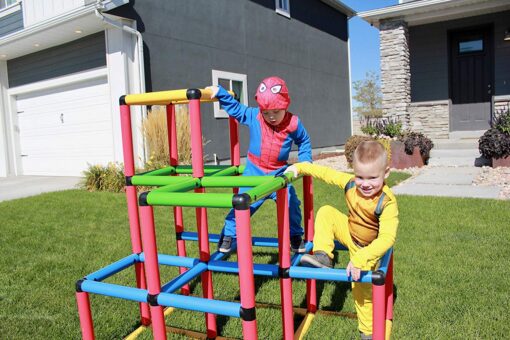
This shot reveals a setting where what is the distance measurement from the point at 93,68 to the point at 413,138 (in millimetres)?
7805

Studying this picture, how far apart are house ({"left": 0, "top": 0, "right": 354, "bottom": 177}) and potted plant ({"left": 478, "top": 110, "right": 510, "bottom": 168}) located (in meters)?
6.19

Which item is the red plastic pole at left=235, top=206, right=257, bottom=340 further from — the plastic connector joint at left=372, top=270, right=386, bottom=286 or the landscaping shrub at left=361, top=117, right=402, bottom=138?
the landscaping shrub at left=361, top=117, right=402, bottom=138

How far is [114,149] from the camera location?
9.88 metres

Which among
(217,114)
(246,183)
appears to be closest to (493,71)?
(217,114)

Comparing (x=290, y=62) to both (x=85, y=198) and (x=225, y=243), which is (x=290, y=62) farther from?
(x=225, y=243)

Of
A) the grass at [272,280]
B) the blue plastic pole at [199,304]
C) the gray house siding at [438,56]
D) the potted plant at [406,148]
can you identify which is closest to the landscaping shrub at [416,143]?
the potted plant at [406,148]

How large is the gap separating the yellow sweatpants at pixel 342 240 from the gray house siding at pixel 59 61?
8550mm

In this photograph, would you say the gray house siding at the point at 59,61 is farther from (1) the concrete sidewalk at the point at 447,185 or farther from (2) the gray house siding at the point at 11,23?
(1) the concrete sidewalk at the point at 447,185

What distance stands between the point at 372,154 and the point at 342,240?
0.64 meters

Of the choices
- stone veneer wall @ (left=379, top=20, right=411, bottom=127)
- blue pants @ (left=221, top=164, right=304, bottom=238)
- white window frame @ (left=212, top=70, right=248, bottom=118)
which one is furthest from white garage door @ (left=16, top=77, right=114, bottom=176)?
stone veneer wall @ (left=379, top=20, right=411, bottom=127)

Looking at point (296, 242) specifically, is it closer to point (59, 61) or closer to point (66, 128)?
point (66, 128)

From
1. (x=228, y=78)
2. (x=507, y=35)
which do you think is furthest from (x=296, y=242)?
(x=507, y=35)

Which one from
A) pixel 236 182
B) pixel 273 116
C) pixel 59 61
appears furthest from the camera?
pixel 59 61

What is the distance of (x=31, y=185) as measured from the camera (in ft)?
33.3
